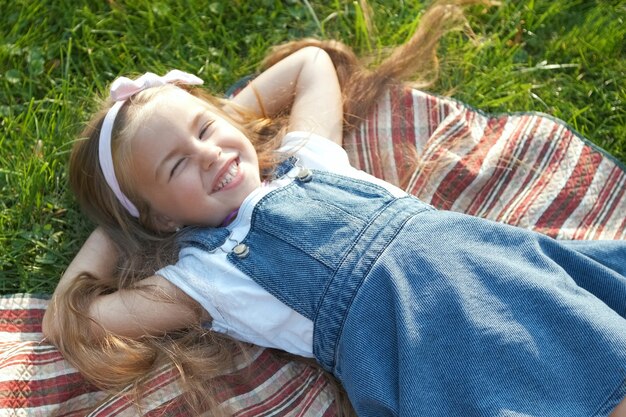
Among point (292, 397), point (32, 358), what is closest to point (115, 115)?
point (32, 358)

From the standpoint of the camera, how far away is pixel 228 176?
2658mm

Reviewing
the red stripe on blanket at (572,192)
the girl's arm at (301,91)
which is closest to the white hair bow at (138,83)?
the girl's arm at (301,91)

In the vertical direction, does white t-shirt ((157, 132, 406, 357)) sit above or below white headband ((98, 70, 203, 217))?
below

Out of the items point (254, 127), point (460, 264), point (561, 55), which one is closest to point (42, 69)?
point (254, 127)

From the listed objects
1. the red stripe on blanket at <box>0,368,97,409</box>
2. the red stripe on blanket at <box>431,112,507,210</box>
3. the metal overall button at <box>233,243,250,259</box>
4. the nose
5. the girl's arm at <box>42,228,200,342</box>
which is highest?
the nose

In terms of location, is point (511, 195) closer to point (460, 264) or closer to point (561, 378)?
point (460, 264)

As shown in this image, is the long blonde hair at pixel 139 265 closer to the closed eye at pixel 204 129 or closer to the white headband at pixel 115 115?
the white headband at pixel 115 115

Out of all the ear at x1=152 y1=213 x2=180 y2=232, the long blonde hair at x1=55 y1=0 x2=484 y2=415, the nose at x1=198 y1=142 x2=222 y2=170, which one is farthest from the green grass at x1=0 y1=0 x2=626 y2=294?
the nose at x1=198 y1=142 x2=222 y2=170

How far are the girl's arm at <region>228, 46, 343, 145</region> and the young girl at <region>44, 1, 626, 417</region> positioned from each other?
12 centimetres

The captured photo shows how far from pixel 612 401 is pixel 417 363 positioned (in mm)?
574

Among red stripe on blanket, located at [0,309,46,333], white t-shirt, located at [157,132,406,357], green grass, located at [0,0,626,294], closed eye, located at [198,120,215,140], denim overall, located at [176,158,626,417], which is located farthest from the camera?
green grass, located at [0,0,626,294]

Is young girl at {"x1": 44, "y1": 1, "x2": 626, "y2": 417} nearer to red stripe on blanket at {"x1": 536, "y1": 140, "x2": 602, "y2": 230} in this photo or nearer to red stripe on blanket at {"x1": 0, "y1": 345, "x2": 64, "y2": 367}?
red stripe on blanket at {"x1": 0, "y1": 345, "x2": 64, "y2": 367}

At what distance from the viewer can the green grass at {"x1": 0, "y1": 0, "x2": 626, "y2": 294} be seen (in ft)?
10.9

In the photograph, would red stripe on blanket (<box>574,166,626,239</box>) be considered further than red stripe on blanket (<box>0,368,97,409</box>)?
Yes
